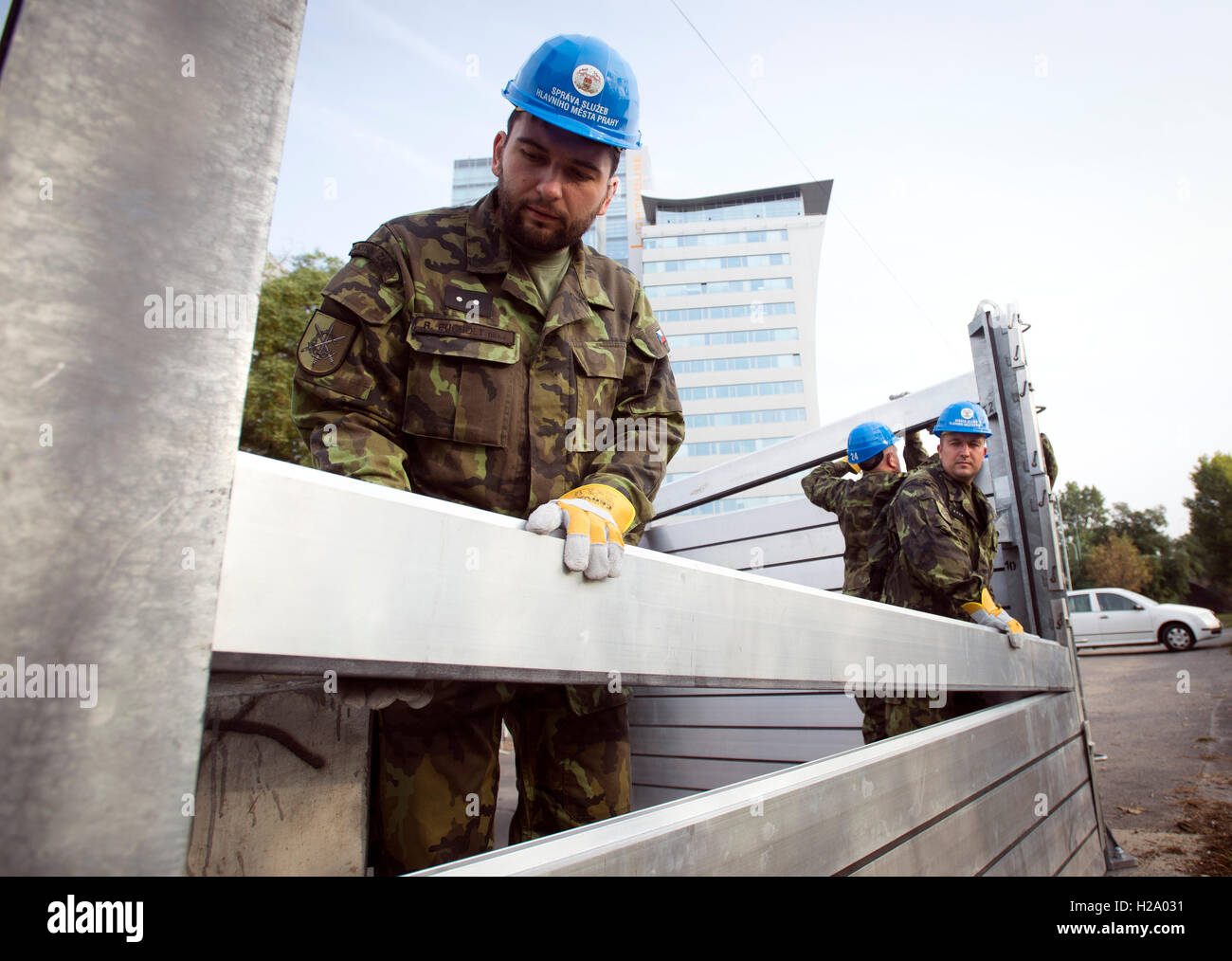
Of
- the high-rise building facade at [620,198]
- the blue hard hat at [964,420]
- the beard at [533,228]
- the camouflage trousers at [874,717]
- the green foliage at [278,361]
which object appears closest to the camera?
the beard at [533,228]

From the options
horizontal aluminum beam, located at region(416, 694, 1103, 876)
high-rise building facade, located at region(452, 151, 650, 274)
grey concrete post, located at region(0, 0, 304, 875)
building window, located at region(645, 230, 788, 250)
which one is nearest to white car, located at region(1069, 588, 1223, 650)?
horizontal aluminum beam, located at region(416, 694, 1103, 876)

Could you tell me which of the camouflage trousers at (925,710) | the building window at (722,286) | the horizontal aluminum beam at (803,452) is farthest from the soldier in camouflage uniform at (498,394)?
the building window at (722,286)

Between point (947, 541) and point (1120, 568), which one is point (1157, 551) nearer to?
point (1120, 568)

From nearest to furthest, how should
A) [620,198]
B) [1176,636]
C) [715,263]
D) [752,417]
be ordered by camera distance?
[1176,636] < [752,417] < [715,263] < [620,198]

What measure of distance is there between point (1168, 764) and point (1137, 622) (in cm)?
1077

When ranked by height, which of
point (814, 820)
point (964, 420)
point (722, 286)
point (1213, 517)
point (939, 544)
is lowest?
point (814, 820)

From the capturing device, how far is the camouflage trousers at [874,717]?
3.79 m

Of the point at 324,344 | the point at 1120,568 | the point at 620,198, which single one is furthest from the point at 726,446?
the point at 324,344

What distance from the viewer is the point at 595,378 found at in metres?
1.79

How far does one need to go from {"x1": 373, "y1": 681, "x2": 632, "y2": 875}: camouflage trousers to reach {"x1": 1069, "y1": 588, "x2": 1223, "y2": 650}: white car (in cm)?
1553

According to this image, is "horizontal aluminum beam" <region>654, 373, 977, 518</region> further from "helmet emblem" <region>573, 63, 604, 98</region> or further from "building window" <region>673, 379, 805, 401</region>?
"building window" <region>673, 379, 805, 401</region>

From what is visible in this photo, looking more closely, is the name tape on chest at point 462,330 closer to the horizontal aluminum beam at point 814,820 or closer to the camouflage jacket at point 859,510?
the horizontal aluminum beam at point 814,820

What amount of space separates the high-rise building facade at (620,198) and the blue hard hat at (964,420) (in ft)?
193

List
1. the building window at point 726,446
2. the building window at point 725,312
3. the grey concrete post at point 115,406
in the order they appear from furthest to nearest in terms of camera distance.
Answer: the building window at point 725,312
the building window at point 726,446
the grey concrete post at point 115,406
